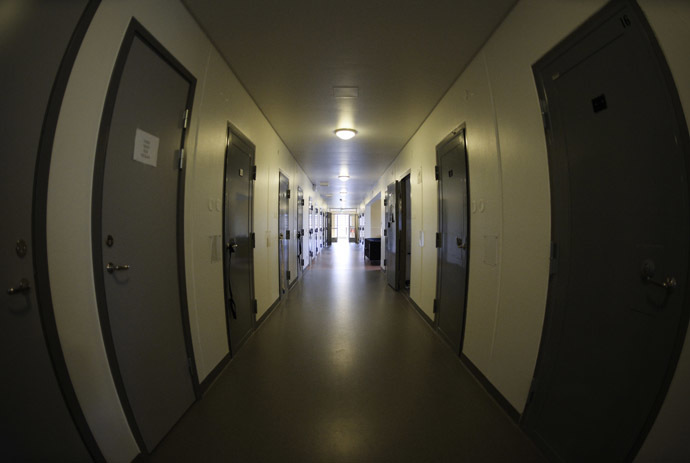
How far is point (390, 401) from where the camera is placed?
1.97 meters

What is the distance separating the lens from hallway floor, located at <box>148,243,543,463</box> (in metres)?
1.53

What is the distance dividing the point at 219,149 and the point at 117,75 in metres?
1.06

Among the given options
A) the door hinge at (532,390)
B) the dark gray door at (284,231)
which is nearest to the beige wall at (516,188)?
the door hinge at (532,390)

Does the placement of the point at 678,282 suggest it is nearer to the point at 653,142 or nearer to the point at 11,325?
the point at 653,142

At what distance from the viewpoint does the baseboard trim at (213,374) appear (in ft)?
6.72

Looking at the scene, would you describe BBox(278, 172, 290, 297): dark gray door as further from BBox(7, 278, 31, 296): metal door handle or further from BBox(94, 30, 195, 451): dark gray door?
BBox(7, 278, 31, 296): metal door handle

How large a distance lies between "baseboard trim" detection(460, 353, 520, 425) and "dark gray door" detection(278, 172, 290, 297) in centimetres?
314

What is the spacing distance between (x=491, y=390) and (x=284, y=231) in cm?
389

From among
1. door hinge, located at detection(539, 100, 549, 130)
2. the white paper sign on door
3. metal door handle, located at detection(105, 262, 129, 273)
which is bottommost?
metal door handle, located at detection(105, 262, 129, 273)

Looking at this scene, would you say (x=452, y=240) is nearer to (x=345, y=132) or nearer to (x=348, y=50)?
(x=348, y=50)

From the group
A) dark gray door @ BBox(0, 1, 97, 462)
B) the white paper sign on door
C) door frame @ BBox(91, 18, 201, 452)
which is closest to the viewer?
dark gray door @ BBox(0, 1, 97, 462)

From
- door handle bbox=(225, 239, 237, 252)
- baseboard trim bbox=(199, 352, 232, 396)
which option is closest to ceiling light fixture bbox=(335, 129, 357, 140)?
door handle bbox=(225, 239, 237, 252)

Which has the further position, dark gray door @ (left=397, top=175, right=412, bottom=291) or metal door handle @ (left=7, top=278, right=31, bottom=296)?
dark gray door @ (left=397, top=175, right=412, bottom=291)

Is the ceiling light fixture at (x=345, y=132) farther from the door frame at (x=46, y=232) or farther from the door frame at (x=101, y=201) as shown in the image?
the door frame at (x=46, y=232)
